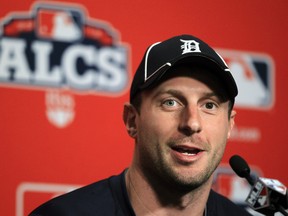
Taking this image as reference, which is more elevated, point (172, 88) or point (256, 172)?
point (172, 88)

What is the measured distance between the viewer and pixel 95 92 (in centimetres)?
201

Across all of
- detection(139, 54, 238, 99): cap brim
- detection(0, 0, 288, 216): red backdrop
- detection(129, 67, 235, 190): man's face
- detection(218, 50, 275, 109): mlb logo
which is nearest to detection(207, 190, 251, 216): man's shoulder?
detection(129, 67, 235, 190): man's face

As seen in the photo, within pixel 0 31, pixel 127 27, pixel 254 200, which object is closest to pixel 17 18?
pixel 0 31

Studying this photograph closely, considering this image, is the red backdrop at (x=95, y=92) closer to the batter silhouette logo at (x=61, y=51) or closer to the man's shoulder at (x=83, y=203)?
the batter silhouette logo at (x=61, y=51)

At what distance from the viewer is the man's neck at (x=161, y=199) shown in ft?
4.27

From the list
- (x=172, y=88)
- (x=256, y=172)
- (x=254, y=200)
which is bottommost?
(x=256, y=172)

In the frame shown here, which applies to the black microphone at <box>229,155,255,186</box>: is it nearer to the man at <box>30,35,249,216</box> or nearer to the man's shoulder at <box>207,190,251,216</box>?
the man at <box>30,35,249,216</box>

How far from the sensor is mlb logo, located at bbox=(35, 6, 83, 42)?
1960 mm

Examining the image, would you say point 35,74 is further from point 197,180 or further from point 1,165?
point 197,180

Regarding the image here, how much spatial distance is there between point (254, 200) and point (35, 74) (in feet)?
3.08

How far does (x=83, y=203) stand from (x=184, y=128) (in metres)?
0.30

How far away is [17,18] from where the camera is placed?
194 cm

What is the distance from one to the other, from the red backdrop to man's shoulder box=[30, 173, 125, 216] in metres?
0.57

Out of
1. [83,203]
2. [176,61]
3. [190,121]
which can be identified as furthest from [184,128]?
[83,203]
